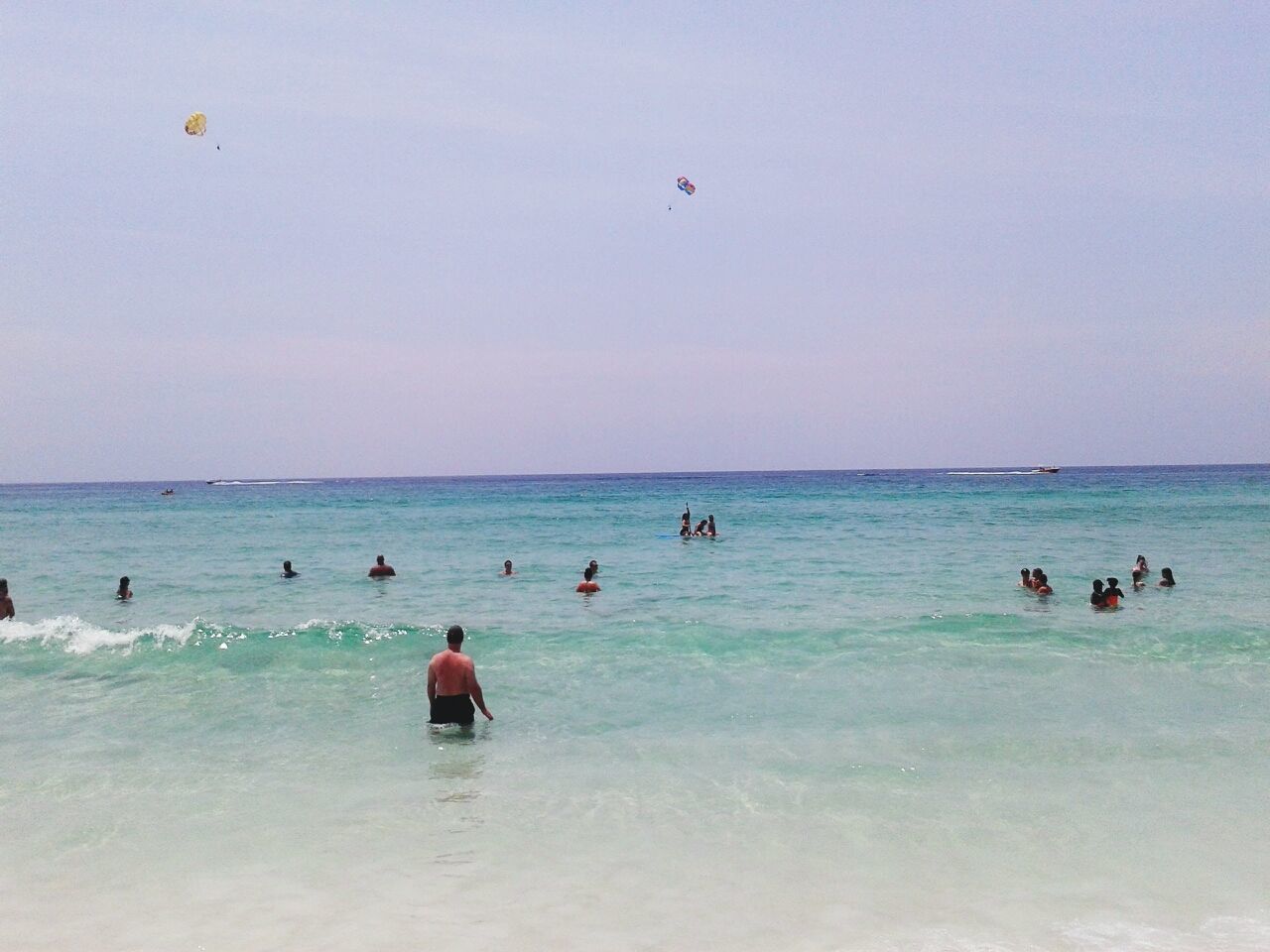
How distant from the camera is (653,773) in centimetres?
802

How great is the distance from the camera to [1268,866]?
599 cm

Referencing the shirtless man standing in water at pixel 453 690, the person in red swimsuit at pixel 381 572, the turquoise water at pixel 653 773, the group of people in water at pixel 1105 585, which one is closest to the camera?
the turquoise water at pixel 653 773

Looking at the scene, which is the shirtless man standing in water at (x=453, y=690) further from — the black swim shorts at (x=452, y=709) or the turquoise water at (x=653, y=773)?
the turquoise water at (x=653, y=773)

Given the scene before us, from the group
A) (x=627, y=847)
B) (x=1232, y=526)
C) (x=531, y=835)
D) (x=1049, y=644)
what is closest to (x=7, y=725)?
(x=531, y=835)

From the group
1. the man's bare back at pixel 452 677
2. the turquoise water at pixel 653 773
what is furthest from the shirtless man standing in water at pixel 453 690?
the turquoise water at pixel 653 773

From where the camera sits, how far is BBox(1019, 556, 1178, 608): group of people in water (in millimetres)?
16375

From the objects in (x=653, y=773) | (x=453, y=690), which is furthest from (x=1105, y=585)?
(x=453, y=690)

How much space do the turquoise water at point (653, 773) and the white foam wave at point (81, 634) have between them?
0.10 metres

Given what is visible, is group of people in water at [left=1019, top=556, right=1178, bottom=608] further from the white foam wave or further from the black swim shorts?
the white foam wave

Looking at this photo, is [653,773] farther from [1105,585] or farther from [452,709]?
[1105,585]

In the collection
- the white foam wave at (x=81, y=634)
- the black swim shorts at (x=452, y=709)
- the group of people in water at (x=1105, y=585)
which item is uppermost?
the group of people in water at (x=1105, y=585)

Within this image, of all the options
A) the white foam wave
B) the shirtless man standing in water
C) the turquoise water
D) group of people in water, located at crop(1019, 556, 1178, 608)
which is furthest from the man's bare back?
group of people in water, located at crop(1019, 556, 1178, 608)

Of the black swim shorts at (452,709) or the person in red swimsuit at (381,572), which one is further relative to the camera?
the person in red swimsuit at (381,572)

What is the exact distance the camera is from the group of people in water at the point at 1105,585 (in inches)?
645
